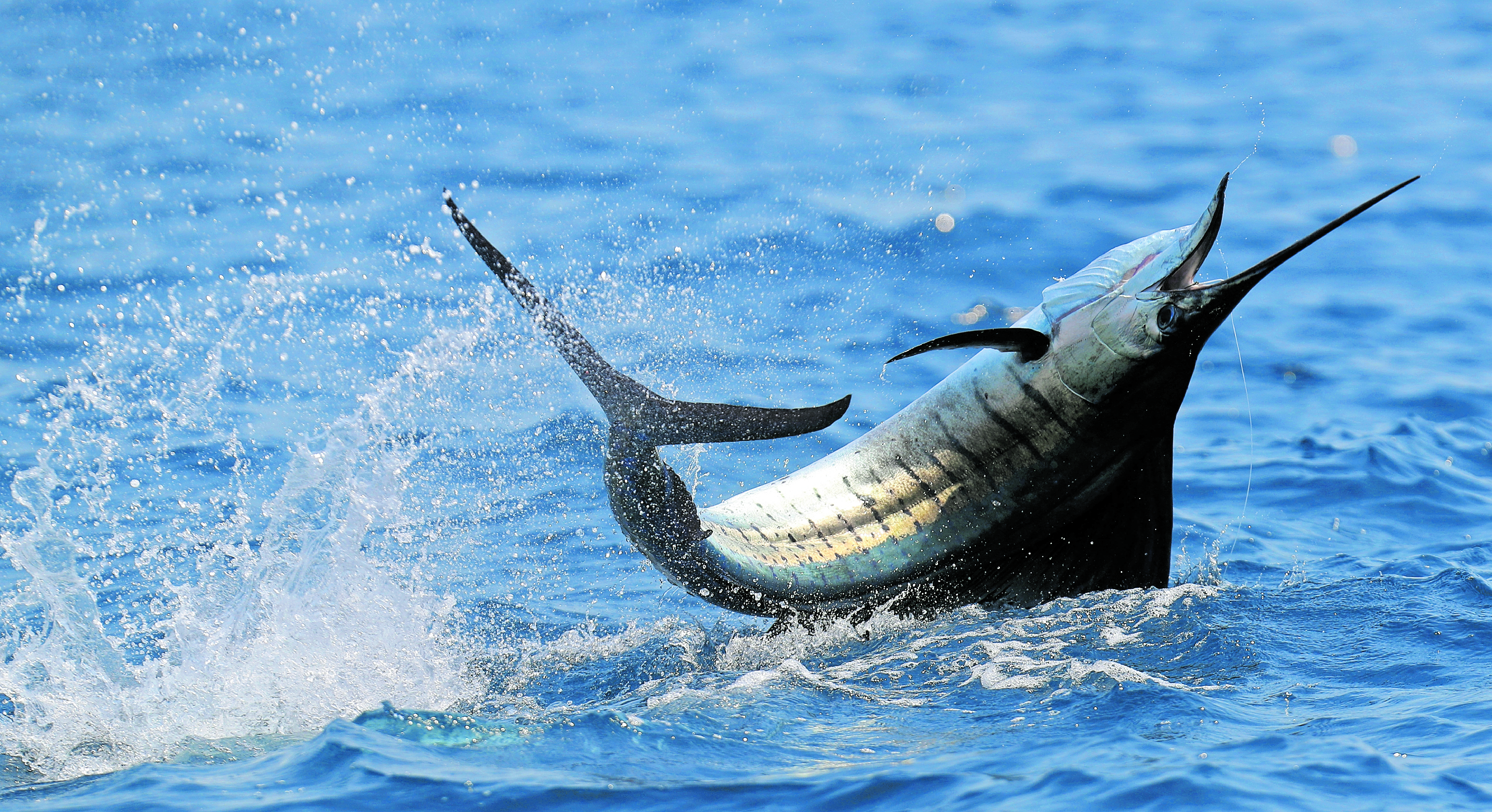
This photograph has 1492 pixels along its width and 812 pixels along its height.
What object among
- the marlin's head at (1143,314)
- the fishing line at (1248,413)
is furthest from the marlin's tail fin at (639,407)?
the fishing line at (1248,413)

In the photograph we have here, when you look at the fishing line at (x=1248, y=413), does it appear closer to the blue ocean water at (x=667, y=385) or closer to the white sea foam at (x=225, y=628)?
the blue ocean water at (x=667, y=385)

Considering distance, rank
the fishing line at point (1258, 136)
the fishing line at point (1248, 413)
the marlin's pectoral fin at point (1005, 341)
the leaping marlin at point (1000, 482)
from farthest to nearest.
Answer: the fishing line at point (1258, 136)
the fishing line at point (1248, 413)
the leaping marlin at point (1000, 482)
the marlin's pectoral fin at point (1005, 341)

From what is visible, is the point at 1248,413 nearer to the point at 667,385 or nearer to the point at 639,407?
the point at 667,385

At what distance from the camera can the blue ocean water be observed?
14.3 feet

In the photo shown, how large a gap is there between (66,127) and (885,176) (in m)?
8.10

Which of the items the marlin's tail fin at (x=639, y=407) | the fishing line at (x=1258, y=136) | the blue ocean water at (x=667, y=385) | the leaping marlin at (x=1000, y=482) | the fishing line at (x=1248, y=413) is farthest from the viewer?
the fishing line at (x=1258, y=136)

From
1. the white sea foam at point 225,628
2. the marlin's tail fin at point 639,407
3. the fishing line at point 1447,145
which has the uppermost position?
the fishing line at point 1447,145

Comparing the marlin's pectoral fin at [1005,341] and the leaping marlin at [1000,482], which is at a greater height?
the marlin's pectoral fin at [1005,341]

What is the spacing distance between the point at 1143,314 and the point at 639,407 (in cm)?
176

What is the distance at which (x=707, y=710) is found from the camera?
15.1ft

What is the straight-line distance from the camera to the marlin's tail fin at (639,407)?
4.20m

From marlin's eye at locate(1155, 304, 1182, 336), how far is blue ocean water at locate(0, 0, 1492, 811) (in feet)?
3.84

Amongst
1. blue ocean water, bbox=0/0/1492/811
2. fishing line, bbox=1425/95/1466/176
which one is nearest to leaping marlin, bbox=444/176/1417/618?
blue ocean water, bbox=0/0/1492/811

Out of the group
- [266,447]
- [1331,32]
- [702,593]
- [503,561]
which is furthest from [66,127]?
[1331,32]
